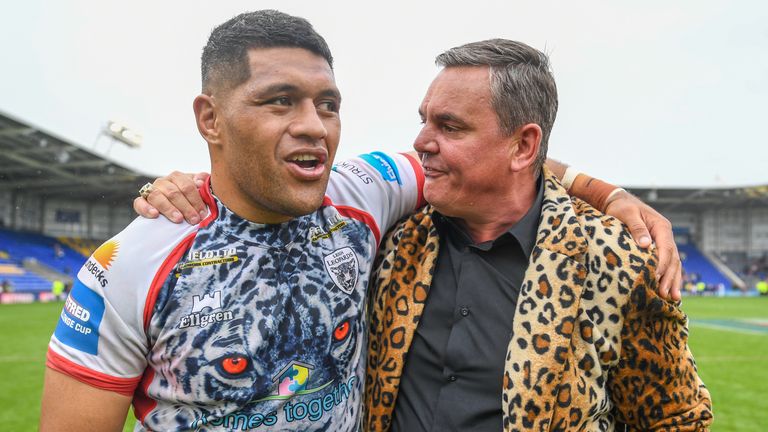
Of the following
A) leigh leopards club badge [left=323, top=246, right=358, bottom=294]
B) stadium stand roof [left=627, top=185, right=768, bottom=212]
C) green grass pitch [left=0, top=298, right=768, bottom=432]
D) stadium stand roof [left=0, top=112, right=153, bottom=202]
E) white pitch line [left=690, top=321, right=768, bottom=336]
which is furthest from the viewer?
stadium stand roof [left=627, top=185, right=768, bottom=212]

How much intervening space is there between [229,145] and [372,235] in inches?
29.8

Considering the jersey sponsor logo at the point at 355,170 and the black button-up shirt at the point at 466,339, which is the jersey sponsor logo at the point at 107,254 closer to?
the jersey sponsor logo at the point at 355,170

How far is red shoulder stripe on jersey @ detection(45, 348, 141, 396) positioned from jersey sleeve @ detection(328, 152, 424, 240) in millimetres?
1075

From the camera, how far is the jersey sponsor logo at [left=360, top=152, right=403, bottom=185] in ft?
9.16

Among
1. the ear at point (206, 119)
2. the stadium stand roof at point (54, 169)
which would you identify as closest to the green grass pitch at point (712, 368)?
the ear at point (206, 119)

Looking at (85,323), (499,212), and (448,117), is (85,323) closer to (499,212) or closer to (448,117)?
(448,117)

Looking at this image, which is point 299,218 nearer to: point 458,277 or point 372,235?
point 372,235

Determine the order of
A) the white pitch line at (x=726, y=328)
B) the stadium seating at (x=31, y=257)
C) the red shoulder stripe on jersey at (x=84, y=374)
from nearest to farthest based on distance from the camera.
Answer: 1. the red shoulder stripe on jersey at (x=84, y=374)
2. the white pitch line at (x=726, y=328)
3. the stadium seating at (x=31, y=257)

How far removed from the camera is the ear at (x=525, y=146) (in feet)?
7.97

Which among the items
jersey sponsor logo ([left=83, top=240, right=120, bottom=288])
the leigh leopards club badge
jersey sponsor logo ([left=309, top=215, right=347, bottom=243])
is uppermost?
jersey sponsor logo ([left=309, top=215, right=347, bottom=243])

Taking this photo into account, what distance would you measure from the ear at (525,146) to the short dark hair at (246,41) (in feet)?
2.84

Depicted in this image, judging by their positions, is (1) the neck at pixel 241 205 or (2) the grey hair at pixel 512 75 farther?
(2) the grey hair at pixel 512 75

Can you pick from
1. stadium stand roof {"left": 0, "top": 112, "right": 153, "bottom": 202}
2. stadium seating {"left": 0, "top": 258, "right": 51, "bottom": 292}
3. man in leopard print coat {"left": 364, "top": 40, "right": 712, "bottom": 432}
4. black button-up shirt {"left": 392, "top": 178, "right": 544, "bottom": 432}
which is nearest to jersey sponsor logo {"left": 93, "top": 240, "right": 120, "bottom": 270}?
man in leopard print coat {"left": 364, "top": 40, "right": 712, "bottom": 432}

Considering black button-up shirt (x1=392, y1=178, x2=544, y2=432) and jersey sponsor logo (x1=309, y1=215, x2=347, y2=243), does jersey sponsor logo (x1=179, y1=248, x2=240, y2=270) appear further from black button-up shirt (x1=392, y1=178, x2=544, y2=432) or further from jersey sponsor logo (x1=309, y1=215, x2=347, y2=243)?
black button-up shirt (x1=392, y1=178, x2=544, y2=432)
